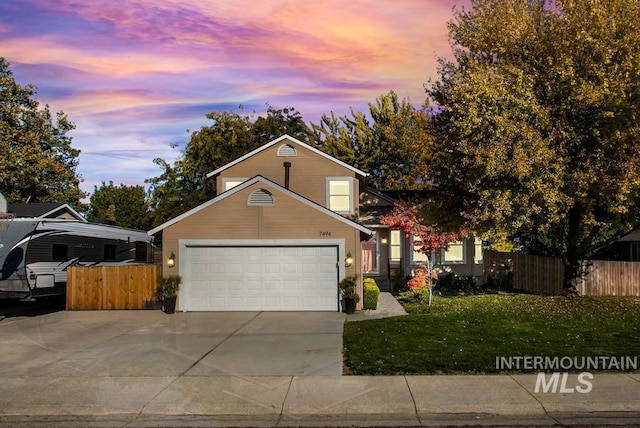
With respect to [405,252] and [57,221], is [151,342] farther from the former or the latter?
[405,252]

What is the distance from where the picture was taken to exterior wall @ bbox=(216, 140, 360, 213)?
22.9m

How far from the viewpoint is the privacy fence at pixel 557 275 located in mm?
20453

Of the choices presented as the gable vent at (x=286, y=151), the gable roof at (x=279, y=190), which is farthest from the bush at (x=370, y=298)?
the gable vent at (x=286, y=151)

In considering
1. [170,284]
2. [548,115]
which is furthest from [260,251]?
[548,115]

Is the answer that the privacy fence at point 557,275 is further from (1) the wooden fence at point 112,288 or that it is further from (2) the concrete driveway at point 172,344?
(1) the wooden fence at point 112,288

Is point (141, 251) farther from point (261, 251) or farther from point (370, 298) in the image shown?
point (370, 298)

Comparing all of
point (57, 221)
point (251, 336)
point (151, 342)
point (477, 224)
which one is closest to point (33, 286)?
point (57, 221)

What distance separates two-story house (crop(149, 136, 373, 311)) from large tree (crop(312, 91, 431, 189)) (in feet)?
78.8

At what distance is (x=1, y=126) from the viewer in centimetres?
3206

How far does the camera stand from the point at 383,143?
41.8 m

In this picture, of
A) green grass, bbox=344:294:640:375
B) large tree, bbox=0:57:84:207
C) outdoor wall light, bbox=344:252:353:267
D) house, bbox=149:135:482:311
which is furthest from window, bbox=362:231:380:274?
large tree, bbox=0:57:84:207

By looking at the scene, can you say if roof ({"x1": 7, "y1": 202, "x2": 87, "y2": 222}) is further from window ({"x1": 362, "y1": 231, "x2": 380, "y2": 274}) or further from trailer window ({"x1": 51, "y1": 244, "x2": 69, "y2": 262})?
window ({"x1": 362, "y1": 231, "x2": 380, "y2": 274})

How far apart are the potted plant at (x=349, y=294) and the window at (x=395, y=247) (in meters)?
8.16

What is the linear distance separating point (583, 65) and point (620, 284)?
9.41m
